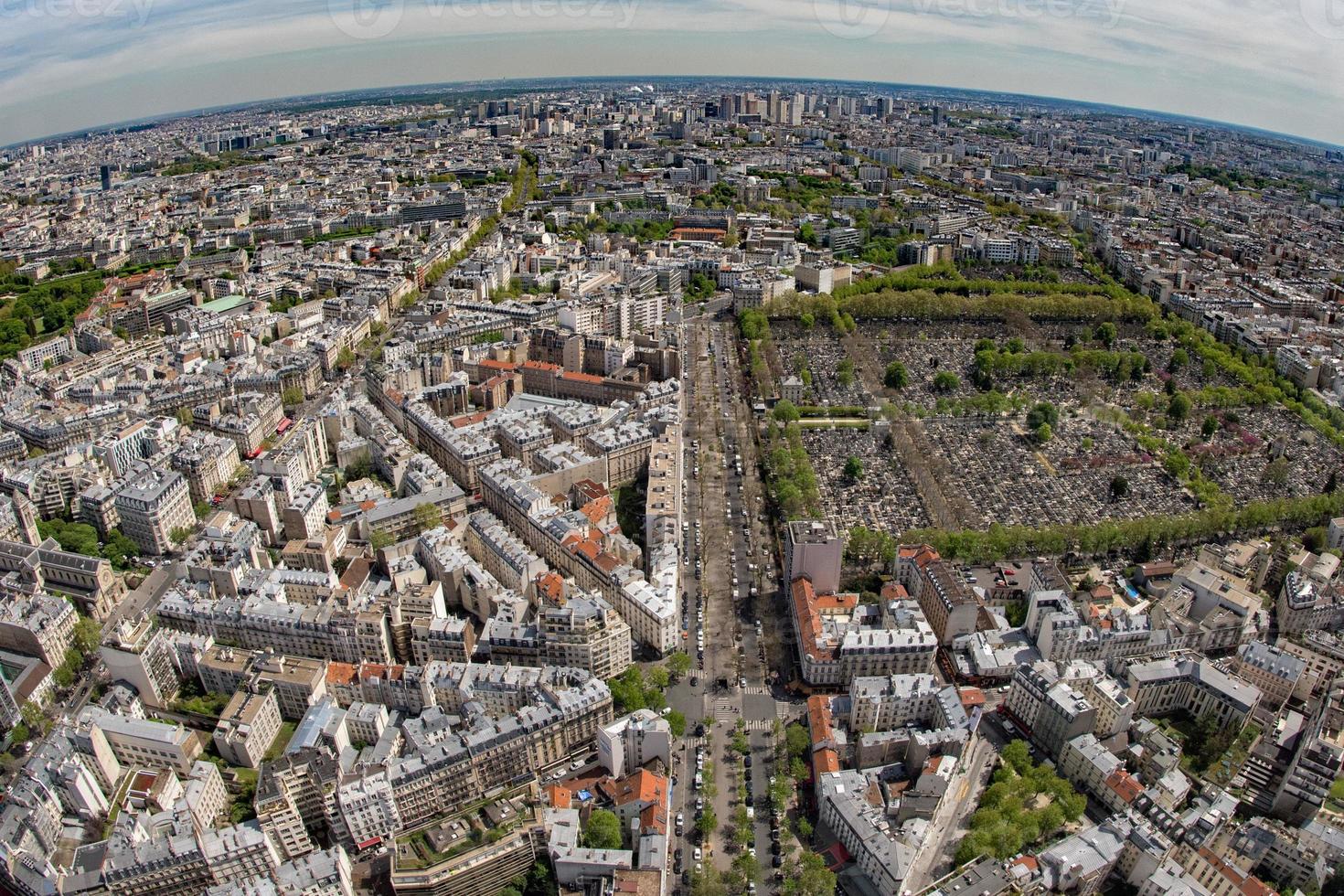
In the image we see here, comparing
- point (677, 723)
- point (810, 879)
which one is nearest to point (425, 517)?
point (677, 723)

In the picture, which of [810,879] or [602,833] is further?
[602,833]

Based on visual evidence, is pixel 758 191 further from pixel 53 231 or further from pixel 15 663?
pixel 15 663

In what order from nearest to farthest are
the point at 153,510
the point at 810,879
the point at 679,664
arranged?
the point at 810,879 → the point at 679,664 → the point at 153,510

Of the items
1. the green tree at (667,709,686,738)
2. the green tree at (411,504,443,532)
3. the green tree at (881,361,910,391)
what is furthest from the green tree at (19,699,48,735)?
the green tree at (881,361,910,391)

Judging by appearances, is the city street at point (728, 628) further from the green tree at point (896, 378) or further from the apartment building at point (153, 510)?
the apartment building at point (153, 510)

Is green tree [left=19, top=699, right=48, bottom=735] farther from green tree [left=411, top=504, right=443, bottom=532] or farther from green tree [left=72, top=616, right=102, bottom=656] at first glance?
green tree [left=411, top=504, right=443, bottom=532]

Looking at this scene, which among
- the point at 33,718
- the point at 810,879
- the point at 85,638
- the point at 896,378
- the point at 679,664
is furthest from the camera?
the point at 896,378

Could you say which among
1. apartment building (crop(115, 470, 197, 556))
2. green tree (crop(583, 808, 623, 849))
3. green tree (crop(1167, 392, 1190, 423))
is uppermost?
green tree (crop(1167, 392, 1190, 423))

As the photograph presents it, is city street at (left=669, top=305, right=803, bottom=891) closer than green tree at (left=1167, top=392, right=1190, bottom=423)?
Yes

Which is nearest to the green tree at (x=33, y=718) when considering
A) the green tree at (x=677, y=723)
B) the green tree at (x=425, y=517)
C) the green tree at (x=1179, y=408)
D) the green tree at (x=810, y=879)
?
the green tree at (x=425, y=517)

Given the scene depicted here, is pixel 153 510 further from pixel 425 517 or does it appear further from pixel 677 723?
pixel 677 723

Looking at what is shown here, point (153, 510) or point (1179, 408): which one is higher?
point (1179, 408)
